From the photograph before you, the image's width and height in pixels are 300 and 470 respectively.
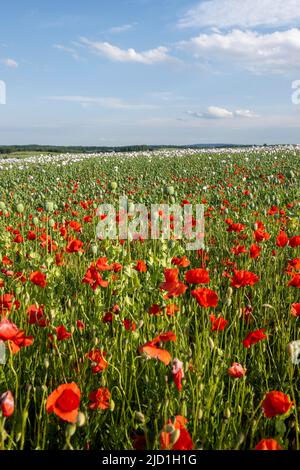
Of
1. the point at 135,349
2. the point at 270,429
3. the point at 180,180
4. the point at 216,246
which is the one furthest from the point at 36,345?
the point at 180,180

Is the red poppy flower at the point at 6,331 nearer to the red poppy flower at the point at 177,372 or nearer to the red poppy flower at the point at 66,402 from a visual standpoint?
the red poppy flower at the point at 66,402

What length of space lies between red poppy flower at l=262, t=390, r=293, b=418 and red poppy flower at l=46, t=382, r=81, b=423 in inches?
26.0

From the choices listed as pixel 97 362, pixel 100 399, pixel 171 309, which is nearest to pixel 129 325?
pixel 171 309

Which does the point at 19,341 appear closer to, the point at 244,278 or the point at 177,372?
the point at 177,372

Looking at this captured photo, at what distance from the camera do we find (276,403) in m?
1.54

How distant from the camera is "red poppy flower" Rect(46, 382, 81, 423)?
59.2 inches

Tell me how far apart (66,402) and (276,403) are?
718 mm

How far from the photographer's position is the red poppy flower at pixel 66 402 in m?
1.50

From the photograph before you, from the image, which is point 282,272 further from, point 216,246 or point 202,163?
point 202,163

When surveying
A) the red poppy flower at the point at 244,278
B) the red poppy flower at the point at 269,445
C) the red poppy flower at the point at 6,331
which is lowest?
the red poppy flower at the point at 269,445

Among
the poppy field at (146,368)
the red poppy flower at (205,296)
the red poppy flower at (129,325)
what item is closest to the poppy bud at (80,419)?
the poppy field at (146,368)

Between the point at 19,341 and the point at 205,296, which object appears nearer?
the point at 19,341

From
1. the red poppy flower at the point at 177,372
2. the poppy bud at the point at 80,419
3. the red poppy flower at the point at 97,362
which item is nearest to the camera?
the poppy bud at the point at 80,419

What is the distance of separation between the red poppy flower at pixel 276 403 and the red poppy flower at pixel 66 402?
66 cm
